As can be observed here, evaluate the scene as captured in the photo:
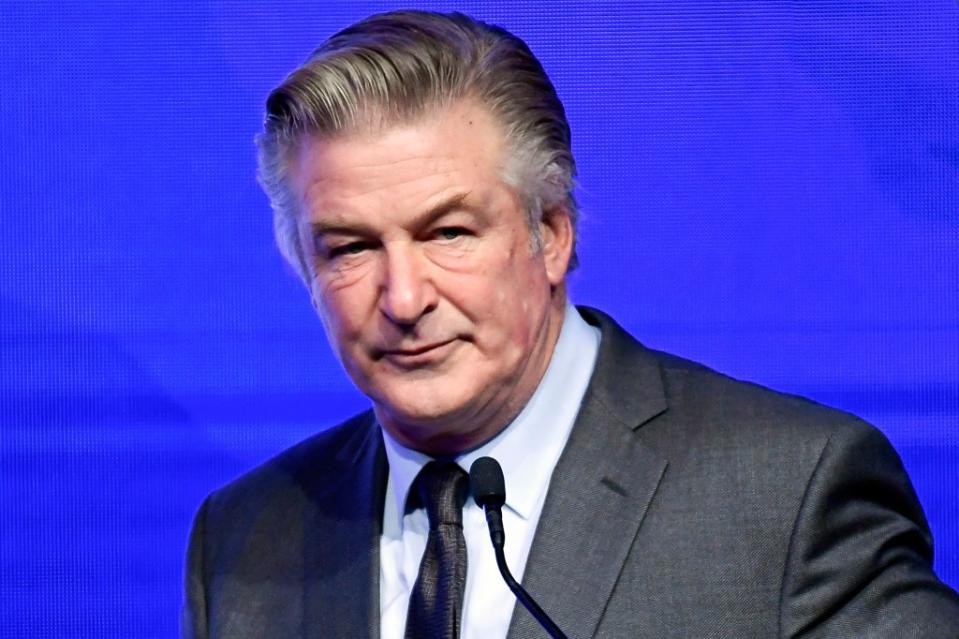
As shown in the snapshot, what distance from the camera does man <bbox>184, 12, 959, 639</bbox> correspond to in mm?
1894

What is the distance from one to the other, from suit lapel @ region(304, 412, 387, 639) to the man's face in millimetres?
184

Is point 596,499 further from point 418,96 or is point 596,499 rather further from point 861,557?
point 418,96

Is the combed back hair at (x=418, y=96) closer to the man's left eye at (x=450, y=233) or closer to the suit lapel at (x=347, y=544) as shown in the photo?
the man's left eye at (x=450, y=233)

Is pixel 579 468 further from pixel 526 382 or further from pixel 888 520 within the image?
pixel 888 520

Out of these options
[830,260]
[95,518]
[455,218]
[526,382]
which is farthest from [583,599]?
[95,518]

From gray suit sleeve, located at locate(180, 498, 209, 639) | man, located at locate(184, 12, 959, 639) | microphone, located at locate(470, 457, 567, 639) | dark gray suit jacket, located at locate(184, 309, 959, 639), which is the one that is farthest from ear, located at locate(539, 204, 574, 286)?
gray suit sleeve, located at locate(180, 498, 209, 639)

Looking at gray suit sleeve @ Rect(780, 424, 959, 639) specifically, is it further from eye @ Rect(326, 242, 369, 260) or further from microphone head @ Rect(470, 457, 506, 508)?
eye @ Rect(326, 242, 369, 260)

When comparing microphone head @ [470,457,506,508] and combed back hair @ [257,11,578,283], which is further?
combed back hair @ [257,11,578,283]

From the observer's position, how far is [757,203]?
8.28 ft

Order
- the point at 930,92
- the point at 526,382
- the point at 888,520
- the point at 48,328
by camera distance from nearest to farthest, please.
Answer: the point at 888,520
the point at 526,382
the point at 930,92
the point at 48,328

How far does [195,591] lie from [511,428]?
512 millimetres

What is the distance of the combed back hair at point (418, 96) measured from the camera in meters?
1.98

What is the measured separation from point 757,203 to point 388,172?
31.1 inches

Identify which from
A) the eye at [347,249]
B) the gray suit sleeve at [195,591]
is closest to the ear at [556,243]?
the eye at [347,249]
